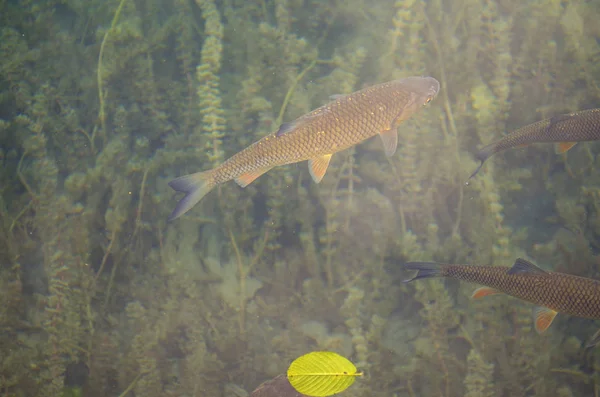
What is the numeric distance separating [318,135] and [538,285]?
1881mm

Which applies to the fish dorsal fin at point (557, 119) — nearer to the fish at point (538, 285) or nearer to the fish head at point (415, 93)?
the fish head at point (415, 93)

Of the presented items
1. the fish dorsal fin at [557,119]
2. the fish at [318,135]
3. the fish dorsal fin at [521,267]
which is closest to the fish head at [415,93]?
the fish at [318,135]

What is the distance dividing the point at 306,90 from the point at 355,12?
4.51 ft

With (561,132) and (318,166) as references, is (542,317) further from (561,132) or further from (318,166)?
(318,166)

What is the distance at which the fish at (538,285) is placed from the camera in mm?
2562

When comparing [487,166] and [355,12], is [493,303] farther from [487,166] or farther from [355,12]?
[355,12]

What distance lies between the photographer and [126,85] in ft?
16.0

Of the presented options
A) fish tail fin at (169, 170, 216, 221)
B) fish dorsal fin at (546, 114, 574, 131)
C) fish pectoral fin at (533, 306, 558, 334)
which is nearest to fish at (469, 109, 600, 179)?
fish dorsal fin at (546, 114, 574, 131)

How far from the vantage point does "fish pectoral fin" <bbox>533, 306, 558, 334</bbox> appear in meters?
2.76

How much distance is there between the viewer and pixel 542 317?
2.79 meters

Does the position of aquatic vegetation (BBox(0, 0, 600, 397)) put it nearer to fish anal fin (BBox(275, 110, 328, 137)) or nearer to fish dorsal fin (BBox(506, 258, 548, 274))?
fish dorsal fin (BBox(506, 258, 548, 274))

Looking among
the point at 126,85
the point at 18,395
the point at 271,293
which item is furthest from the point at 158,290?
the point at 126,85

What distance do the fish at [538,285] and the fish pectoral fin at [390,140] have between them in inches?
36.7

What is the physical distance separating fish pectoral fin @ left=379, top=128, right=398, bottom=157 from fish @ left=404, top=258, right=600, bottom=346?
93 centimetres
